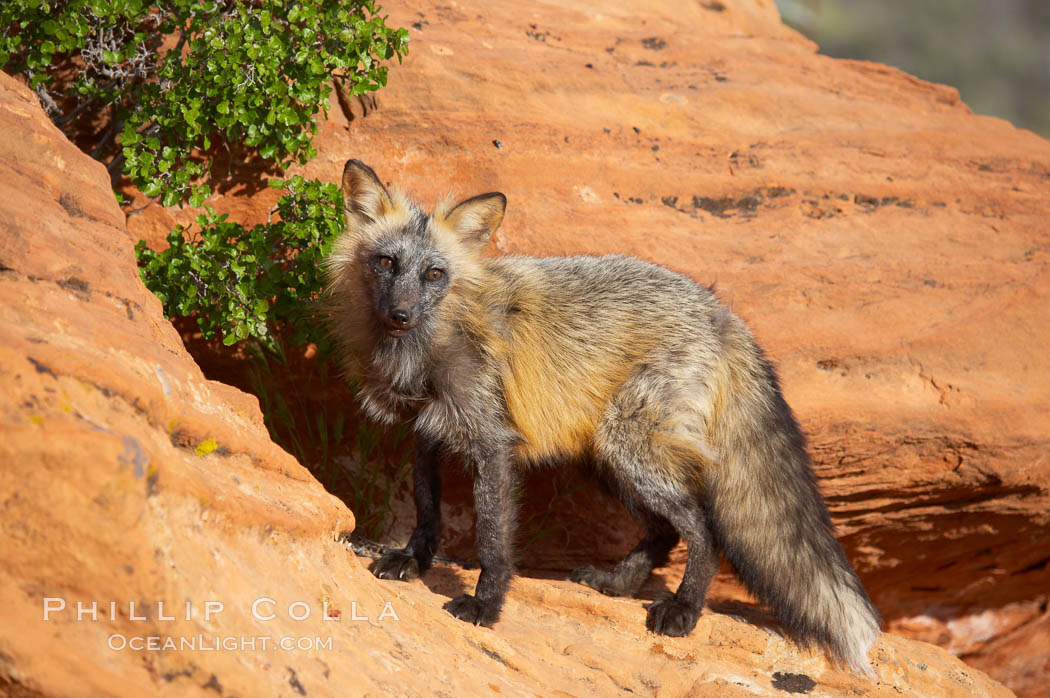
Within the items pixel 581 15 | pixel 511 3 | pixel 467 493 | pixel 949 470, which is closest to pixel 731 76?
pixel 581 15

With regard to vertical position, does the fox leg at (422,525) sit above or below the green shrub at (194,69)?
below

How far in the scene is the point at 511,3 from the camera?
6879 millimetres

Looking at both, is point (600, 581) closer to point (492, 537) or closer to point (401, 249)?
point (492, 537)

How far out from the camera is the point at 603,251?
5504 mm

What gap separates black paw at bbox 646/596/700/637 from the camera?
4000mm

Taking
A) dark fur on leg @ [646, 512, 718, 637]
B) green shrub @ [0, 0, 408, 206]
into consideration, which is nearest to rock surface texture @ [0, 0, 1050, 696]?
dark fur on leg @ [646, 512, 718, 637]

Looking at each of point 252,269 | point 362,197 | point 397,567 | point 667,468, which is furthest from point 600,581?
point 252,269

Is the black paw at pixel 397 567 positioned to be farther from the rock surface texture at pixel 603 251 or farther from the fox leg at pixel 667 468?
the fox leg at pixel 667 468

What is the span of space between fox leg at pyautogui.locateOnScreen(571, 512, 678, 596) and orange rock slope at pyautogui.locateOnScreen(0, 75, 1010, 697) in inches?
13.3

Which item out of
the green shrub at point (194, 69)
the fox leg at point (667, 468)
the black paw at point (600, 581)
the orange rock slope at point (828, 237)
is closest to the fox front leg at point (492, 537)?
the fox leg at point (667, 468)

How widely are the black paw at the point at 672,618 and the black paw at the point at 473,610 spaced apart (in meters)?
0.82

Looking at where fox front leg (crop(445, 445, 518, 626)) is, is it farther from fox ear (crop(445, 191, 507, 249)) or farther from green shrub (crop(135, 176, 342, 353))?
green shrub (crop(135, 176, 342, 353))

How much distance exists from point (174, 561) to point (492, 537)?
1823mm

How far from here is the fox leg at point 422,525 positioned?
166 inches
